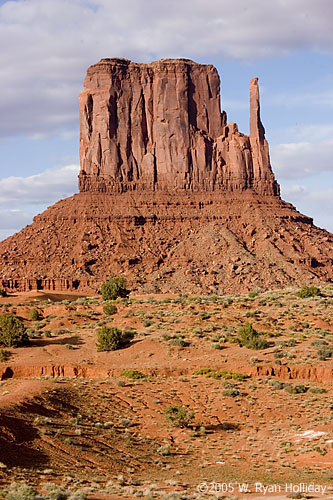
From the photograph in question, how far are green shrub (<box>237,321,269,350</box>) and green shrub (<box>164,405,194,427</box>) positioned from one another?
1173 centimetres

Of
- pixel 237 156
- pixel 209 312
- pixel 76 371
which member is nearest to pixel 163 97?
pixel 237 156

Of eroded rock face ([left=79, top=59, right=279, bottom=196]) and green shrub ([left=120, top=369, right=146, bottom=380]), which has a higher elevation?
eroded rock face ([left=79, top=59, right=279, bottom=196])

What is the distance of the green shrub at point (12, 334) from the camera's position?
48000mm

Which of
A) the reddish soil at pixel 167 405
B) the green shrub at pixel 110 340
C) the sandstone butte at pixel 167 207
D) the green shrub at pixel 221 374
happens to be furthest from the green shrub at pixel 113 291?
the green shrub at pixel 221 374

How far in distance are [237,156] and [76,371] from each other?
3272 inches

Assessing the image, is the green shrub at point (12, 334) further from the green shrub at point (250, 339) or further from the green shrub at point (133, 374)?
the green shrub at point (250, 339)

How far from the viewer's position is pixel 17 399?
1217 inches

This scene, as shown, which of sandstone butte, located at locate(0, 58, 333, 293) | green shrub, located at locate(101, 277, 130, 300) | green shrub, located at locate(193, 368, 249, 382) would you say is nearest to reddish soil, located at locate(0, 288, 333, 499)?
green shrub, located at locate(193, 368, 249, 382)

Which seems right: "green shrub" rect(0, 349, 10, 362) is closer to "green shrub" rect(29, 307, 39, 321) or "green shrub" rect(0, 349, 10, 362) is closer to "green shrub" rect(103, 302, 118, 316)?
"green shrub" rect(103, 302, 118, 316)

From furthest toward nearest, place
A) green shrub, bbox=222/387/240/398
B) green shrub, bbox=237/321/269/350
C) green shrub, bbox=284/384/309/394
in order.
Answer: green shrub, bbox=237/321/269/350, green shrub, bbox=284/384/309/394, green shrub, bbox=222/387/240/398

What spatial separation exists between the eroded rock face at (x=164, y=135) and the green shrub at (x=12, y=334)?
238 feet

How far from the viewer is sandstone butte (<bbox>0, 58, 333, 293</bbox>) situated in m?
103

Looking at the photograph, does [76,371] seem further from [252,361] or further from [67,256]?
[67,256]

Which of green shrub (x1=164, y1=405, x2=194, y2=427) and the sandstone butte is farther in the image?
the sandstone butte
